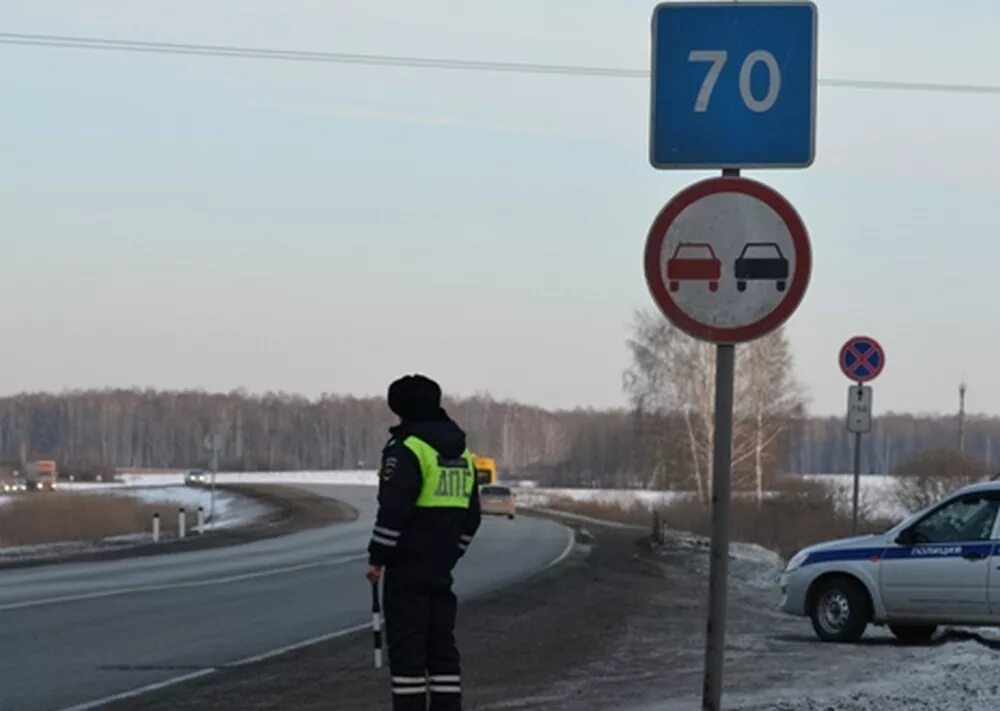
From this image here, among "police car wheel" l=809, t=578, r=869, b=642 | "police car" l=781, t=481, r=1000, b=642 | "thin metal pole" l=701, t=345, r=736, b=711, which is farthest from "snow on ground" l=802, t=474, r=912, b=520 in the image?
"thin metal pole" l=701, t=345, r=736, b=711

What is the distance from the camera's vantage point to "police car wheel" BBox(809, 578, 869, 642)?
738 inches

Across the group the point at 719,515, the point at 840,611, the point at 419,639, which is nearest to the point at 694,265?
the point at 719,515

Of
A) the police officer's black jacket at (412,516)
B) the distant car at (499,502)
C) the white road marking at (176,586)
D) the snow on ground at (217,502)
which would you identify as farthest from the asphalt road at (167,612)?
the distant car at (499,502)

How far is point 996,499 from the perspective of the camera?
58.5 feet

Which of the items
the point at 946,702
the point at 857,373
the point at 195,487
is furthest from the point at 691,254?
the point at 195,487

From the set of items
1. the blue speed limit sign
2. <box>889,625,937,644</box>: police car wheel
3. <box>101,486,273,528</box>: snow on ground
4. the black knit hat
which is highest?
the blue speed limit sign

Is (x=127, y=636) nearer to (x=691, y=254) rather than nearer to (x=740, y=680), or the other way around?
(x=740, y=680)

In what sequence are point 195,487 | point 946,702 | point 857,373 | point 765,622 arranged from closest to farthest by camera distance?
point 946,702 < point 765,622 < point 857,373 < point 195,487

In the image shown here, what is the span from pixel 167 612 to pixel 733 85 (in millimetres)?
14522

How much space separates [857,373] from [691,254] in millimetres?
17948

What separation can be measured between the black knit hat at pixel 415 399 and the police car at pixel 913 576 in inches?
397

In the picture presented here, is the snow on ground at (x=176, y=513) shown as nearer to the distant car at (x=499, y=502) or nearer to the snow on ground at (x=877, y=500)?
the distant car at (x=499, y=502)

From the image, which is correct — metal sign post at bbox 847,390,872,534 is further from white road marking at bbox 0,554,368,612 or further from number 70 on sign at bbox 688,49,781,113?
number 70 on sign at bbox 688,49,781,113

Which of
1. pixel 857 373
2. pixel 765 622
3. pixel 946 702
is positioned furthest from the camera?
pixel 857 373
